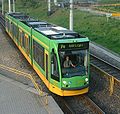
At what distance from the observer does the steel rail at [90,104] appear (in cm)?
1395

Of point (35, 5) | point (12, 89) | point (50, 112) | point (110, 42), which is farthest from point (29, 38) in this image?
point (35, 5)

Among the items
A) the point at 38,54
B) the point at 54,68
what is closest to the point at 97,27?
the point at 38,54

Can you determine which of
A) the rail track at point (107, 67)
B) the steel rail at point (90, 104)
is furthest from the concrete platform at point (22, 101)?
the rail track at point (107, 67)

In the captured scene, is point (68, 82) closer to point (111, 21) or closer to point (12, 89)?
point (12, 89)

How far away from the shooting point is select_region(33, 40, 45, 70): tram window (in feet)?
54.5

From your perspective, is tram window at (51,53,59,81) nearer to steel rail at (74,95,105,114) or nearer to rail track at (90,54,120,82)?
steel rail at (74,95,105,114)

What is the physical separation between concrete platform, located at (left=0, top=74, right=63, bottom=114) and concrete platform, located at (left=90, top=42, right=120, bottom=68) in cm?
788

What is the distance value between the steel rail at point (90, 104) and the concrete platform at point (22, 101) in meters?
1.62

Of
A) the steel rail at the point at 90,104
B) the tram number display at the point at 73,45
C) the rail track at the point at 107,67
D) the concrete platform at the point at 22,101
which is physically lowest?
the steel rail at the point at 90,104

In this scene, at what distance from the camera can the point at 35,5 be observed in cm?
7506

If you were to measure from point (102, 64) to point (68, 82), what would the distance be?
740 cm

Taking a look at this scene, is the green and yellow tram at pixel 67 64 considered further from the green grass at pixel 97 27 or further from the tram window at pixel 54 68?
the green grass at pixel 97 27

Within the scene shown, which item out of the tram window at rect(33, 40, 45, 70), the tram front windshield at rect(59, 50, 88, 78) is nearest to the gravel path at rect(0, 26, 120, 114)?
the tram window at rect(33, 40, 45, 70)

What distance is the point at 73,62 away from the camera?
14.8m
